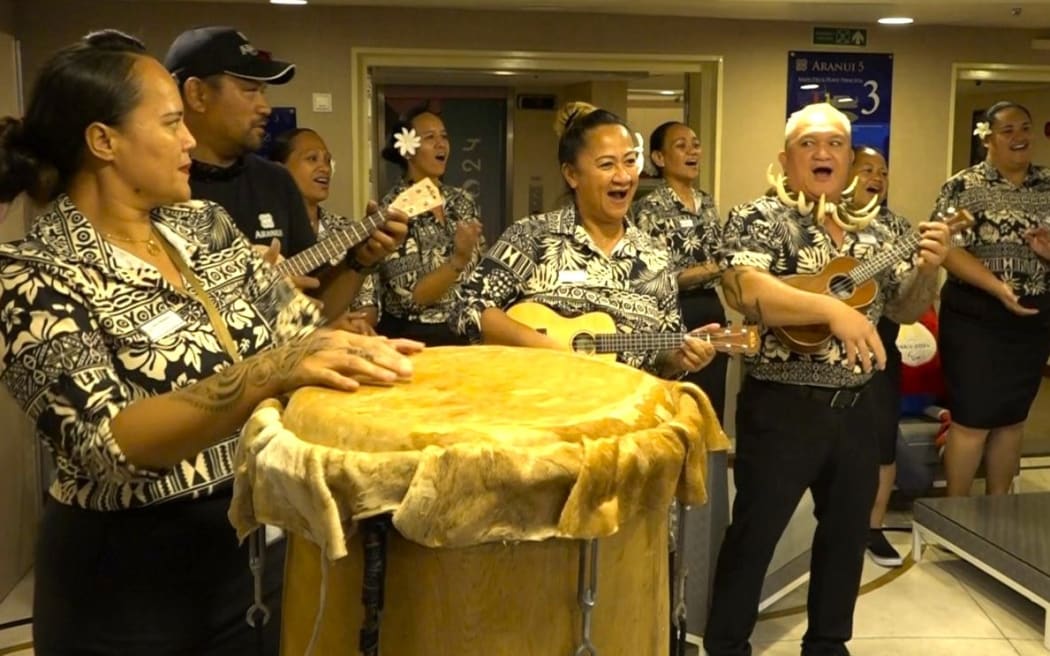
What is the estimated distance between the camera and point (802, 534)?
3.55m


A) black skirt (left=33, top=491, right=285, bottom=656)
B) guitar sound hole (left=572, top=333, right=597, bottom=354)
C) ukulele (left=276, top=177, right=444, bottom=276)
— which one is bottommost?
black skirt (left=33, top=491, right=285, bottom=656)

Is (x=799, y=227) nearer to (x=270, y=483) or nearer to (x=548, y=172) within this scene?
(x=270, y=483)

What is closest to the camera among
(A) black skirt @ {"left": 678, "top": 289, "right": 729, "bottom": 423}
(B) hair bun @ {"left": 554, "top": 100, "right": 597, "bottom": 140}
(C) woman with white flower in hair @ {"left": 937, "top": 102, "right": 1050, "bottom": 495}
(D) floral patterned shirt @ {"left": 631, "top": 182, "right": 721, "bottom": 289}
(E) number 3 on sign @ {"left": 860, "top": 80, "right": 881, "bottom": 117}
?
(B) hair bun @ {"left": 554, "top": 100, "right": 597, "bottom": 140}

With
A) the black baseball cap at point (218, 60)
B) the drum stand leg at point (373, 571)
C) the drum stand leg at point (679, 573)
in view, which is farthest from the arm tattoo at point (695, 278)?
the drum stand leg at point (373, 571)

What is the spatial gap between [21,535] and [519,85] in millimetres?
5830

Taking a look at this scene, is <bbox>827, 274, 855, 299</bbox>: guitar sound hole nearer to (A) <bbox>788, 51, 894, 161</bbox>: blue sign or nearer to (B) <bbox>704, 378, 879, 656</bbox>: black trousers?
(B) <bbox>704, 378, 879, 656</bbox>: black trousers

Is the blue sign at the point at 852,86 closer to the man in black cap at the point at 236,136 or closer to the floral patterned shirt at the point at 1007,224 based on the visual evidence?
the floral patterned shirt at the point at 1007,224

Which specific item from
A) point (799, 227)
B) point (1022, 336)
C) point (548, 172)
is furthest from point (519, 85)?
point (799, 227)

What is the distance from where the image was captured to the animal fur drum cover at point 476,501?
1121 millimetres

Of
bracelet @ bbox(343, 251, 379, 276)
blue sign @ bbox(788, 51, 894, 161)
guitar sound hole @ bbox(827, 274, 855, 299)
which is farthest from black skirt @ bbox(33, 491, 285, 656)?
blue sign @ bbox(788, 51, 894, 161)

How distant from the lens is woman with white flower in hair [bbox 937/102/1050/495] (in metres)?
4.09

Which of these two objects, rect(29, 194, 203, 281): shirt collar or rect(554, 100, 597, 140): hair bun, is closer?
rect(29, 194, 203, 281): shirt collar

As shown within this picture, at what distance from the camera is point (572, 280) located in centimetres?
270

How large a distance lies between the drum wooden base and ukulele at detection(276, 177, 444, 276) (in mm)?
1235
